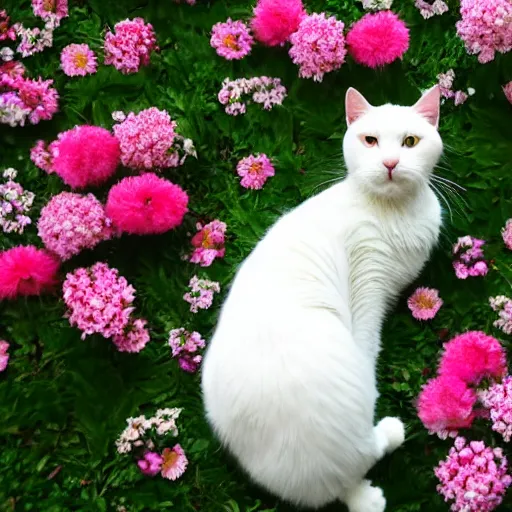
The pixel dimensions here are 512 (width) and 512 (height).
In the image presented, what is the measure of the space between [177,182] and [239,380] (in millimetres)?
655

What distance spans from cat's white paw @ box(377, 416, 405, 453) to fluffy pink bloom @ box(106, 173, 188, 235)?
625 millimetres

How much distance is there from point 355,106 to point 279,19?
417 mm

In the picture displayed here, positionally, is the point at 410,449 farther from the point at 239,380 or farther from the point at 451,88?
the point at 451,88

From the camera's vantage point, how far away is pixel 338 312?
3.76 feet

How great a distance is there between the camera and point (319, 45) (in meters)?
1.51

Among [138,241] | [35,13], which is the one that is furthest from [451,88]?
[35,13]

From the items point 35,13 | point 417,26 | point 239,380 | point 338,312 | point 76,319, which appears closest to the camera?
point 239,380

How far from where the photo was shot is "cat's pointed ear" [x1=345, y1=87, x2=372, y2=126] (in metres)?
1.28

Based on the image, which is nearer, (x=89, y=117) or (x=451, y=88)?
(x=451, y=88)

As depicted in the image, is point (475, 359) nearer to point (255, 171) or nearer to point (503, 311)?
point (503, 311)

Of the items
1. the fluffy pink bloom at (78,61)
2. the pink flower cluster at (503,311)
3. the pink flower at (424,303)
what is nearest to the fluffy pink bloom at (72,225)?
the fluffy pink bloom at (78,61)

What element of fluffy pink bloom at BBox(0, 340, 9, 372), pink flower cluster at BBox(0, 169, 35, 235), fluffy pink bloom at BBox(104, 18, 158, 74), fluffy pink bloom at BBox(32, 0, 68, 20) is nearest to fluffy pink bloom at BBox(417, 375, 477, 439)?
fluffy pink bloom at BBox(0, 340, 9, 372)

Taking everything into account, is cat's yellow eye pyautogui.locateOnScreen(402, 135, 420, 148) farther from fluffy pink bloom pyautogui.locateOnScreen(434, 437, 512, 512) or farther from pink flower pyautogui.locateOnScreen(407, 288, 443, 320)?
fluffy pink bloom pyautogui.locateOnScreen(434, 437, 512, 512)

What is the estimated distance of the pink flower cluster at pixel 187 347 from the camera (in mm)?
1343
